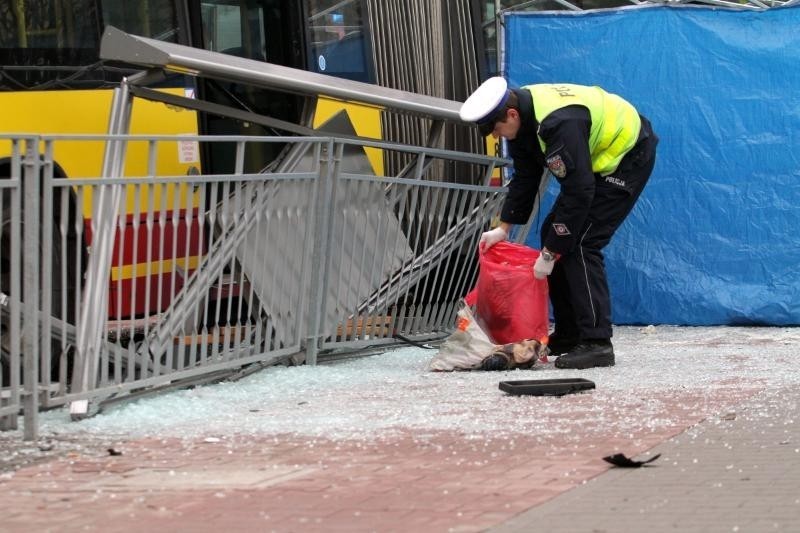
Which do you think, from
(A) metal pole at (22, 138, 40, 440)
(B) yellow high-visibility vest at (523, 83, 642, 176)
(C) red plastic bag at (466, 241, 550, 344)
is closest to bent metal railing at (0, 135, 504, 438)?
(A) metal pole at (22, 138, 40, 440)

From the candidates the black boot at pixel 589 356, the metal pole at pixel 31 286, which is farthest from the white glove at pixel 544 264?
the metal pole at pixel 31 286

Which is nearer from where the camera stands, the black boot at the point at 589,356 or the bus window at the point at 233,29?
the black boot at the point at 589,356

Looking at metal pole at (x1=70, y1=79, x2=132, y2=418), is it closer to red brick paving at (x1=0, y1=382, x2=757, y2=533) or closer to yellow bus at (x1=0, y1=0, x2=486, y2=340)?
yellow bus at (x1=0, y1=0, x2=486, y2=340)

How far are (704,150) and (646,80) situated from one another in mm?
623

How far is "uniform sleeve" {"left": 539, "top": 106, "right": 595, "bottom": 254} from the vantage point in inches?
318

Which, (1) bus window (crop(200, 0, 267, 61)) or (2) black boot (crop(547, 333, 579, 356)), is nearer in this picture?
(2) black boot (crop(547, 333, 579, 356))

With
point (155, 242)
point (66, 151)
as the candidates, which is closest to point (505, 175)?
point (66, 151)

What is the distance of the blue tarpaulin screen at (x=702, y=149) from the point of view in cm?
1035

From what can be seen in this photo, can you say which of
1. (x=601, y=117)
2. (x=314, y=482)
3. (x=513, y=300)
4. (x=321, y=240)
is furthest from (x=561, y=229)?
(x=314, y=482)

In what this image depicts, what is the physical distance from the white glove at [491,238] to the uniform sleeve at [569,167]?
0.45 meters

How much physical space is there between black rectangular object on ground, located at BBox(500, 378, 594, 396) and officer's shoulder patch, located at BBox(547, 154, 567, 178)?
4.27ft

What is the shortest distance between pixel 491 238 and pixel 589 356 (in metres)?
0.86

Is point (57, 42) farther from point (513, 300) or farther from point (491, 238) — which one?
point (513, 300)

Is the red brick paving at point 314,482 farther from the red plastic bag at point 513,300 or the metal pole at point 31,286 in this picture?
the red plastic bag at point 513,300
